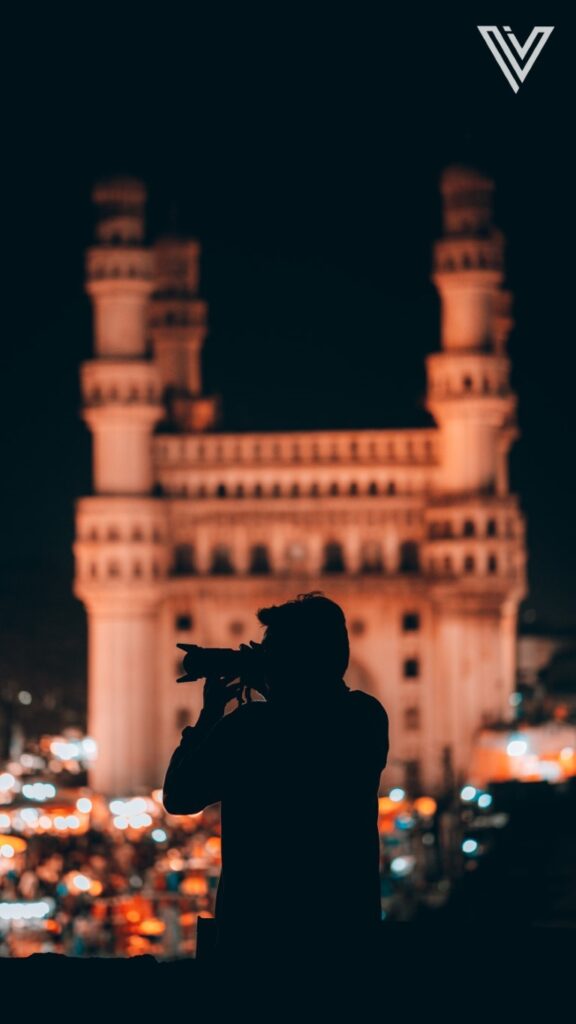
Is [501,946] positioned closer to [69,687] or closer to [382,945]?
[382,945]

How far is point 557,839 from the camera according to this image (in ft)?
183

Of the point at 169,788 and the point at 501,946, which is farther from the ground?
the point at 169,788

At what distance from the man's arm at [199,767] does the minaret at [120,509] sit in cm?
6083

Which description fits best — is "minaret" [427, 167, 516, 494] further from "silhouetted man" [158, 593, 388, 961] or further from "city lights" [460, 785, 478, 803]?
"silhouetted man" [158, 593, 388, 961]

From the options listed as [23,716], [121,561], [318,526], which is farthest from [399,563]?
[23,716]

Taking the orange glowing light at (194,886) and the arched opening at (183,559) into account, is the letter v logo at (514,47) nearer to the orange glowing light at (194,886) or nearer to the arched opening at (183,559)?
the orange glowing light at (194,886)

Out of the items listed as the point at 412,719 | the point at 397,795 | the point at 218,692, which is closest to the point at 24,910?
the point at 397,795

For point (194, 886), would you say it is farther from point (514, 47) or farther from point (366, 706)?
point (366, 706)

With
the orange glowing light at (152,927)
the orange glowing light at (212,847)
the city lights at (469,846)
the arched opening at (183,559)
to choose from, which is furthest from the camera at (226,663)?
the arched opening at (183,559)

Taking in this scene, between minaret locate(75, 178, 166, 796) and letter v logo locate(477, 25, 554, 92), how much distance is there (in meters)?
27.3

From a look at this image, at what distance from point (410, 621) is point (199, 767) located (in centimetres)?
6434

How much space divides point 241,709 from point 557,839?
4931cm

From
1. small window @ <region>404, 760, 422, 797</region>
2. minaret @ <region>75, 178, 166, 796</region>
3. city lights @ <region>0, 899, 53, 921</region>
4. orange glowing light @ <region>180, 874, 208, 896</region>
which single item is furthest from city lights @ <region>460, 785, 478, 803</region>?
city lights @ <region>0, 899, 53, 921</region>

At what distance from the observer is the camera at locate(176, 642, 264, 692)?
7242 millimetres
